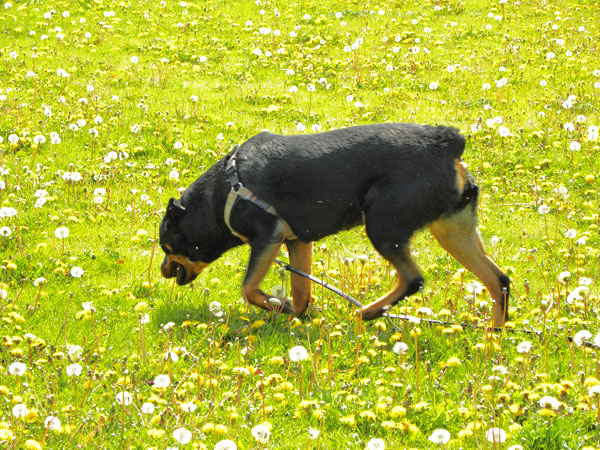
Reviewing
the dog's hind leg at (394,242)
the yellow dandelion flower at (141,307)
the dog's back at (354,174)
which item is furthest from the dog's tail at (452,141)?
the yellow dandelion flower at (141,307)

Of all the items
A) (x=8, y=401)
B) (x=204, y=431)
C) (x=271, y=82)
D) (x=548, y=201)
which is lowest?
(x=271, y=82)

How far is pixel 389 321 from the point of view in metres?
5.73

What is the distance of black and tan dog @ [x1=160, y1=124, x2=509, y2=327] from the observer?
5.43 metres

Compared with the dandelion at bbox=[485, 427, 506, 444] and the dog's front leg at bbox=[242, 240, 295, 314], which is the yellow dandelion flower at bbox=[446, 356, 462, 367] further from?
the dog's front leg at bbox=[242, 240, 295, 314]

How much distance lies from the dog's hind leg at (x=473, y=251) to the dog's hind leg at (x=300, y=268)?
1033mm

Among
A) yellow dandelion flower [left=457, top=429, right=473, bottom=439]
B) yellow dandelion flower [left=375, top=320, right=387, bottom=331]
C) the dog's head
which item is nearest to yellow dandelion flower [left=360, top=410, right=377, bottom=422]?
yellow dandelion flower [left=457, top=429, right=473, bottom=439]

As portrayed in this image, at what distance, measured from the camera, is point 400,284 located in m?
5.61

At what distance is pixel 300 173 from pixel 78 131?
507 cm

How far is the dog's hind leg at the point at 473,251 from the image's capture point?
5.63 metres

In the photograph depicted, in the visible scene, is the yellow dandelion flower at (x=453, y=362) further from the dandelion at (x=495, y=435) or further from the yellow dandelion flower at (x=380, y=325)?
the dandelion at (x=495, y=435)

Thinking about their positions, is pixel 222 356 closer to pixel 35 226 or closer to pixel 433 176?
pixel 433 176

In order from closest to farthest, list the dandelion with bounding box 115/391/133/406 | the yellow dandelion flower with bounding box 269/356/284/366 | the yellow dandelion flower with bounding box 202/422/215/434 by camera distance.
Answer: the dandelion with bounding box 115/391/133/406
the yellow dandelion flower with bounding box 202/422/215/434
the yellow dandelion flower with bounding box 269/356/284/366

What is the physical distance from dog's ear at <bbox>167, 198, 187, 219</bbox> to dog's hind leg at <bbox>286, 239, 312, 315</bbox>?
87cm

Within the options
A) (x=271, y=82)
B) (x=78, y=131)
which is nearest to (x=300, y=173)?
(x=78, y=131)
